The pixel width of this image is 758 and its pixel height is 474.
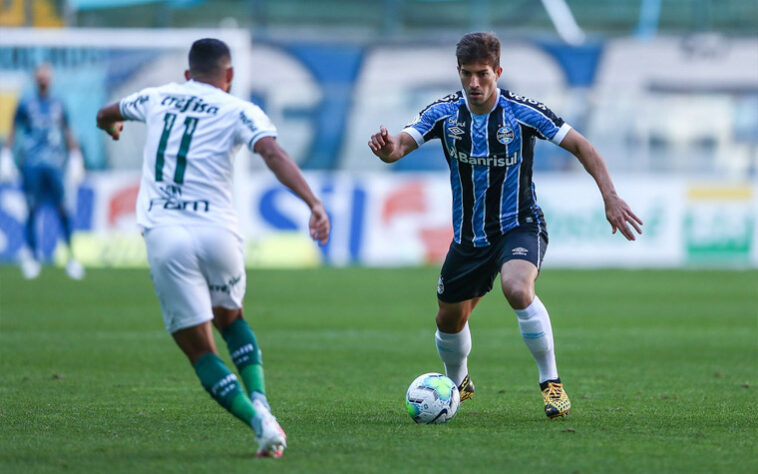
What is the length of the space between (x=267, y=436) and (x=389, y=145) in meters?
2.13

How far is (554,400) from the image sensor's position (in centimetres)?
680

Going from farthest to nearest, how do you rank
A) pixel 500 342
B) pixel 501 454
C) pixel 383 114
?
pixel 383 114 < pixel 500 342 < pixel 501 454

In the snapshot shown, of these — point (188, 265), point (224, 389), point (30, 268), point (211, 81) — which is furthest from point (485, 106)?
point (30, 268)

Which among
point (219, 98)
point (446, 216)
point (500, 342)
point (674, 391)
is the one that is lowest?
point (446, 216)

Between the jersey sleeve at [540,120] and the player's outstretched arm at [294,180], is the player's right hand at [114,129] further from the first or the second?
the jersey sleeve at [540,120]

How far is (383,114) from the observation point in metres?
25.0

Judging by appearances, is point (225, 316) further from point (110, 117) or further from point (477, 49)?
point (477, 49)

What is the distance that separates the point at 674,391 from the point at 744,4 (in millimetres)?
23798

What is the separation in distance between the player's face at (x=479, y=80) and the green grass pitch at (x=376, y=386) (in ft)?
5.85

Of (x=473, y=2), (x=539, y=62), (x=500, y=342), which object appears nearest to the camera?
(x=500, y=342)

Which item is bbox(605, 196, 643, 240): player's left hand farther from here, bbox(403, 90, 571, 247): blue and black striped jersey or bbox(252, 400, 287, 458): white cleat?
bbox(252, 400, 287, 458): white cleat

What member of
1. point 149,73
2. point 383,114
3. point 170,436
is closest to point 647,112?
point 383,114

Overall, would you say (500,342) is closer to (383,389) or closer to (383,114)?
(383,389)

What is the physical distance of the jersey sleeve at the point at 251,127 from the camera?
548 cm
